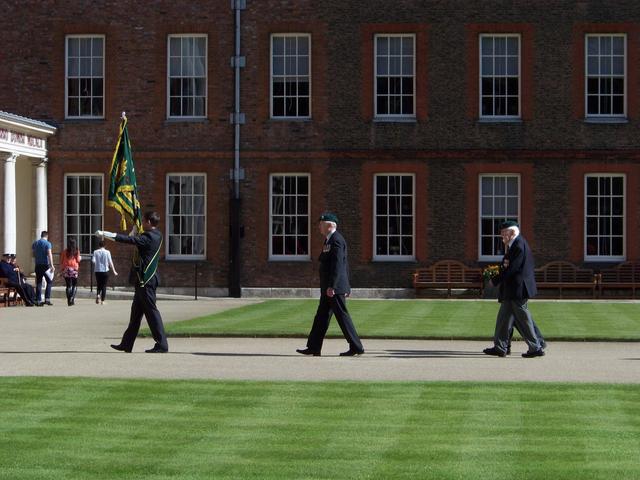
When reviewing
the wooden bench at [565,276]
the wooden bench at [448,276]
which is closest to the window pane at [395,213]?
the wooden bench at [448,276]

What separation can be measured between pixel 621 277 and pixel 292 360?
68.4ft

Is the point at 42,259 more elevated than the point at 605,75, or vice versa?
the point at 605,75

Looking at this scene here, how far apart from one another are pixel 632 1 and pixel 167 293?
45.8ft

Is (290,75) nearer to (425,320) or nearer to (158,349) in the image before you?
(425,320)

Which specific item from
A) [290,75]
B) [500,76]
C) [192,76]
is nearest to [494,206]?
[500,76]

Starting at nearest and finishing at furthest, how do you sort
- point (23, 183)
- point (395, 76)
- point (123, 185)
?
point (123, 185), point (395, 76), point (23, 183)

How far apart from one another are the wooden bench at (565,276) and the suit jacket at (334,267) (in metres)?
18.6

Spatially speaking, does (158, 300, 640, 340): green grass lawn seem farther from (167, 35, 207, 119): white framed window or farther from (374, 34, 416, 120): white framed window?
(167, 35, 207, 119): white framed window

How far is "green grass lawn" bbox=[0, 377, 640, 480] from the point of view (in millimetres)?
9531

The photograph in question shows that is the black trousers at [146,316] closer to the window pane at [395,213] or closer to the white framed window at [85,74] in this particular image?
the window pane at [395,213]

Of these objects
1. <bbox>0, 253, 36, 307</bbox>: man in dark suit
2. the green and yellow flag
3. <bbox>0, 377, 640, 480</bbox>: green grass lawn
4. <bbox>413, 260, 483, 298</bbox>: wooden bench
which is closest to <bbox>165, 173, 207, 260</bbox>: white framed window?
<bbox>413, 260, 483, 298</bbox>: wooden bench

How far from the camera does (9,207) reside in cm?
3400

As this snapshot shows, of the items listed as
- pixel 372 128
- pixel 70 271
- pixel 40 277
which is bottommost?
pixel 40 277

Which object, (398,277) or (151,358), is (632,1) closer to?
(398,277)
